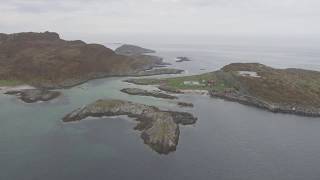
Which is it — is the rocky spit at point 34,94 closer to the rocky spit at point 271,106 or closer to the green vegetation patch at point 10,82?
the green vegetation patch at point 10,82

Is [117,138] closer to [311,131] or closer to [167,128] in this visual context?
[167,128]

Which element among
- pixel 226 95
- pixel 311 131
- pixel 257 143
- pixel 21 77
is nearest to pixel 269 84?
pixel 226 95

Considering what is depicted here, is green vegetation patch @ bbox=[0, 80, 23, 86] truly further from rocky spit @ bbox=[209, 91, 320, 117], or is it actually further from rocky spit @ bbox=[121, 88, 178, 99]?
rocky spit @ bbox=[209, 91, 320, 117]

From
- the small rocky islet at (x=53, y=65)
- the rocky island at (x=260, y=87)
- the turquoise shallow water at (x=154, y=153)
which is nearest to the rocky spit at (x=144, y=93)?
the rocky island at (x=260, y=87)

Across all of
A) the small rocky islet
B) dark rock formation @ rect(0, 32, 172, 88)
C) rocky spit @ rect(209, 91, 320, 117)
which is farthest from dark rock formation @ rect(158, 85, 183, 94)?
dark rock formation @ rect(0, 32, 172, 88)

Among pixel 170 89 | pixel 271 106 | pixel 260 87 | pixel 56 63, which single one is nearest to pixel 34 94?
pixel 56 63

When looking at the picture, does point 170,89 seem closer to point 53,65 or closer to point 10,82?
point 53,65
